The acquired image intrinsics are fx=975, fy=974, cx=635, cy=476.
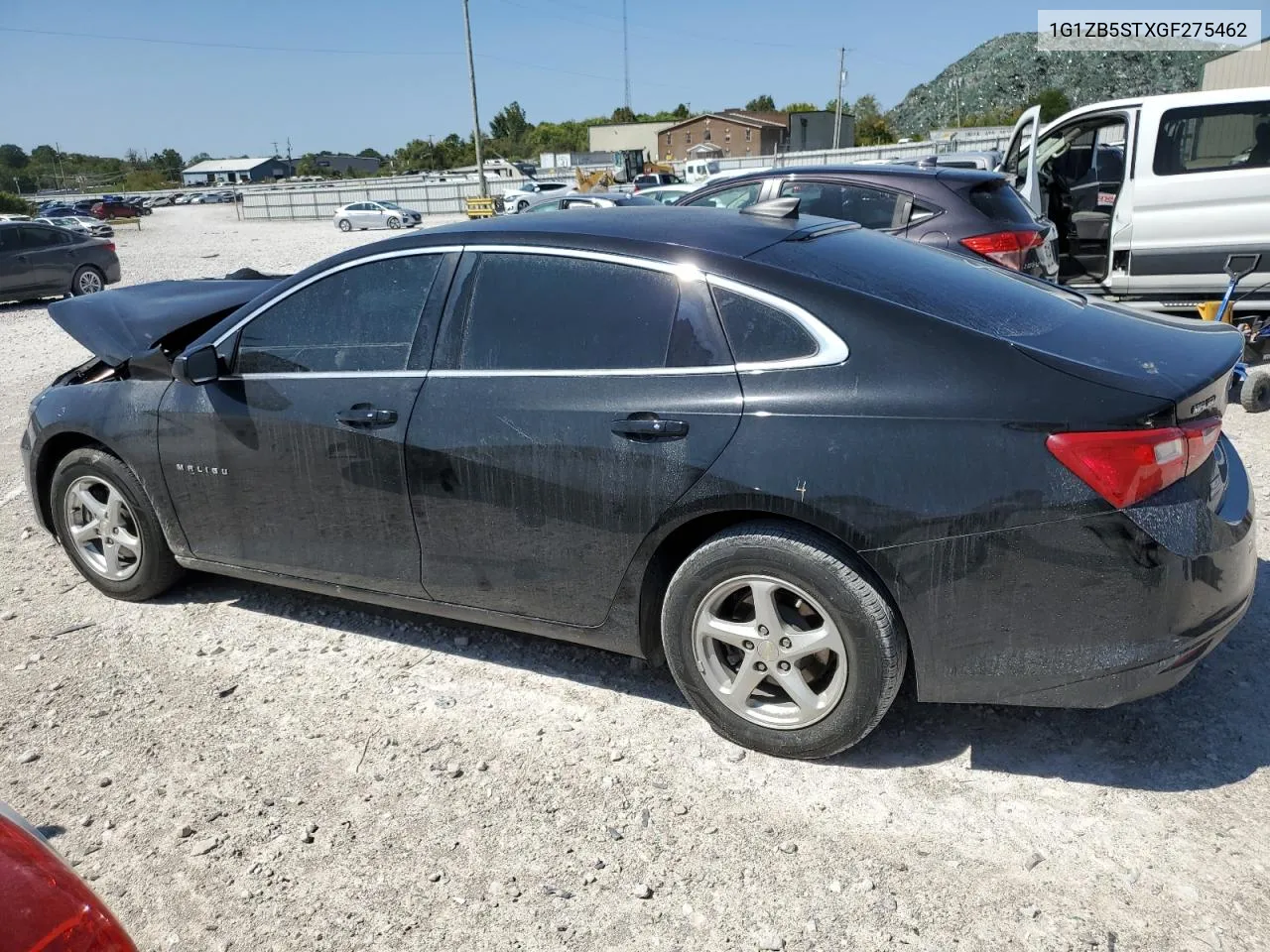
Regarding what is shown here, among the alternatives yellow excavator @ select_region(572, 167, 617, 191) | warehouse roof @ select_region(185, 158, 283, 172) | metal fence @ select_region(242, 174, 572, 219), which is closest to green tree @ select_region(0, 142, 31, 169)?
warehouse roof @ select_region(185, 158, 283, 172)

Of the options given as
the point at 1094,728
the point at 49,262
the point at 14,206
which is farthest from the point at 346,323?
the point at 14,206

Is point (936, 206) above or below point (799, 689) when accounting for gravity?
above

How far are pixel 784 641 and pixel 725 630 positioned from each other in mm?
188

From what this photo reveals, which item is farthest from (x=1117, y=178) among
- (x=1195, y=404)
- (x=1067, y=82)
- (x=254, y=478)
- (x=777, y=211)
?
(x=1067, y=82)

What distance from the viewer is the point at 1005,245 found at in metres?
6.86

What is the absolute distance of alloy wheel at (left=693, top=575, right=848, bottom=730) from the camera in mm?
2889

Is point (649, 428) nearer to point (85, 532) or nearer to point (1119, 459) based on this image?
point (1119, 459)

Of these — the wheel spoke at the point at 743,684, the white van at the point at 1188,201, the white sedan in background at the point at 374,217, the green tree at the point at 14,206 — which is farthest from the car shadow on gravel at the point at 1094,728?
the green tree at the point at 14,206

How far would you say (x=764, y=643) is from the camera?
9.68ft

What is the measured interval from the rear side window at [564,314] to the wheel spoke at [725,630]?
2.67 feet

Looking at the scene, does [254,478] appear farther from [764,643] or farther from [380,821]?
[764,643]

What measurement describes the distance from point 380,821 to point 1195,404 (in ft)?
8.51

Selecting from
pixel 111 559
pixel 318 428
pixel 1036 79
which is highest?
pixel 1036 79

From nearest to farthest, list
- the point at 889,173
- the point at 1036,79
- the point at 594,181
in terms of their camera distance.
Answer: the point at 889,173
the point at 594,181
the point at 1036,79
